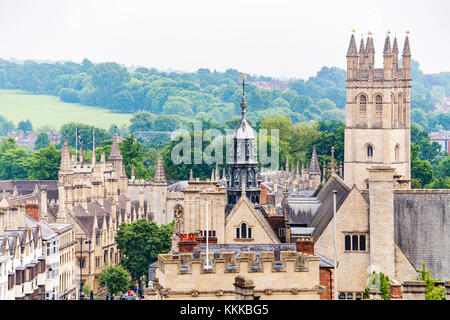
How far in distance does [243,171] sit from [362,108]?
6892 cm

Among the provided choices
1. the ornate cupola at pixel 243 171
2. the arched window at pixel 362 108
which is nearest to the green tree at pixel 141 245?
the ornate cupola at pixel 243 171

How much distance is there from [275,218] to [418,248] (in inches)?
370

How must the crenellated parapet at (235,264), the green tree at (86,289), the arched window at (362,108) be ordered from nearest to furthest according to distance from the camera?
the crenellated parapet at (235,264) < the green tree at (86,289) < the arched window at (362,108)

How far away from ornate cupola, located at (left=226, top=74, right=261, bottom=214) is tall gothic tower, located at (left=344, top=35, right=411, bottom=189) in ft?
211

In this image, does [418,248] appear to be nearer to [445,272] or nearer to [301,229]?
[445,272]

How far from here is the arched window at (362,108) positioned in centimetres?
14900

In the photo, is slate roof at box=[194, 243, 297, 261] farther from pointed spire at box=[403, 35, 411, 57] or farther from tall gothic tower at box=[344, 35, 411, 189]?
pointed spire at box=[403, 35, 411, 57]

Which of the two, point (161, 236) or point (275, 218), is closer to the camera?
point (275, 218)

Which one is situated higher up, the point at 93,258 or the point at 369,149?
the point at 369,149

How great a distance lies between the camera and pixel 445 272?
66.4 metres

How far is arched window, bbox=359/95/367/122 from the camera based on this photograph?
149000 mm

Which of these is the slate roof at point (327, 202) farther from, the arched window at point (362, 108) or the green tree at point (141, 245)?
the arched window at point (362, 108)

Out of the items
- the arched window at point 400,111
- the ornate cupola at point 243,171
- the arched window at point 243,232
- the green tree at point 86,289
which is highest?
the arched window at point 400,111

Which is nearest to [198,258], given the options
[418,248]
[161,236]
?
[418,248]
